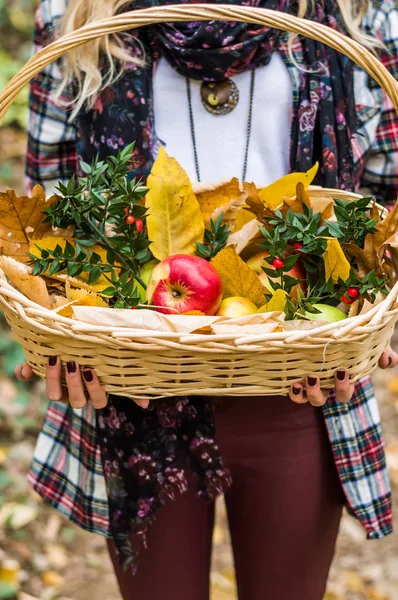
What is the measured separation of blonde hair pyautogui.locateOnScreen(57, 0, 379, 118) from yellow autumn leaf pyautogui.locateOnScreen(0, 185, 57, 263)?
0.28 meters

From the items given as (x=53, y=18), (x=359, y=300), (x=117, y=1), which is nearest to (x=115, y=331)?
(x=359, y=300)

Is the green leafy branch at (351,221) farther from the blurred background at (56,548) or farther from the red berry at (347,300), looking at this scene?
the blurred background at (56,548)

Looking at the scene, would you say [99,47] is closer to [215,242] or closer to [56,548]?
[215,242]

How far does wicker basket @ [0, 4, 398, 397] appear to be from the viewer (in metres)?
0.87

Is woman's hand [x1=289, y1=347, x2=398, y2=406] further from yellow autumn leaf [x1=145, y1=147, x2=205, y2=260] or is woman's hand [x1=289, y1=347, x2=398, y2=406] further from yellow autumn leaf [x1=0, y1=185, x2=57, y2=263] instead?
yellow autumn leaf [x1=0, y1=185, x2=57, y2=263]

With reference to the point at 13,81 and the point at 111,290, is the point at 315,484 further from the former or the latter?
the point at 13,81

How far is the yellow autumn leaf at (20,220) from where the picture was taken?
3.51 ft

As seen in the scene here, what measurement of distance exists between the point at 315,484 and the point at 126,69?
830 mm

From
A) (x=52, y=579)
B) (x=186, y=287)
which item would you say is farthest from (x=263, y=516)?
(x=52, y=579)

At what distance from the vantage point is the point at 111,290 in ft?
3.27

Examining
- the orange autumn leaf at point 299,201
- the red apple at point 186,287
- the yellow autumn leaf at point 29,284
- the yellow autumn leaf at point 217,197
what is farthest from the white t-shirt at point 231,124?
the yellow autumn leaf at point 29,284

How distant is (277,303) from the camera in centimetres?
98

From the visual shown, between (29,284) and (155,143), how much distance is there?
45 centimetres

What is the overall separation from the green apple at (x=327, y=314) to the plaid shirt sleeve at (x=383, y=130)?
46 cm
